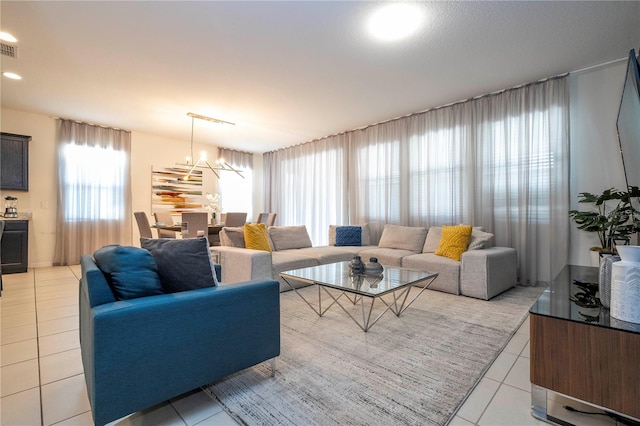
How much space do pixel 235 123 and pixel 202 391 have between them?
4688 millimetres

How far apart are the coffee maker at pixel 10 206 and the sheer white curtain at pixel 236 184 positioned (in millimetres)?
3549

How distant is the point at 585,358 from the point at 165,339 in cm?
186

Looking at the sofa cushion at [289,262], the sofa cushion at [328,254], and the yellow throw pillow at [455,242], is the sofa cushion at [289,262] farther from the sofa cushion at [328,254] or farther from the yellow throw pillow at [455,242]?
the yellow throw pillow at [455,242]

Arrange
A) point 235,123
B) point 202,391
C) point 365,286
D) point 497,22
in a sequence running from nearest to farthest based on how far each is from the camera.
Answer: point 202,391, point 365,286, point 497,22, point 235,123

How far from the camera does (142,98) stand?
4195mm

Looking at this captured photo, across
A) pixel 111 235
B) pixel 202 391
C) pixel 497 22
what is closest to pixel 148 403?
pixel 202 391

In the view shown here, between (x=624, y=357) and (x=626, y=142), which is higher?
(x=626, y=142)

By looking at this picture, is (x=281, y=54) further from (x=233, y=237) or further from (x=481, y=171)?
(x=481, y=171)

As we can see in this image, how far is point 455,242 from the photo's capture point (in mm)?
3656

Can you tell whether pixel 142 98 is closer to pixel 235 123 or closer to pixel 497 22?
pixel 235 123

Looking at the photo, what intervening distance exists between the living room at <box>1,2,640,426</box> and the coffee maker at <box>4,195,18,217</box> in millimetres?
125

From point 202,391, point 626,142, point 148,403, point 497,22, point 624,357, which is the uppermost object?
point 497,22

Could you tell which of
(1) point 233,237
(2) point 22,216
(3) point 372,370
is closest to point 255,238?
(1) point 233,237

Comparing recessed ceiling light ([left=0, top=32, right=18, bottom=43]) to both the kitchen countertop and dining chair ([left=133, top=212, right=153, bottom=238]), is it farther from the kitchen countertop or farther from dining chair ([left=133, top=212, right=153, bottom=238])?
the kitchen countertop
